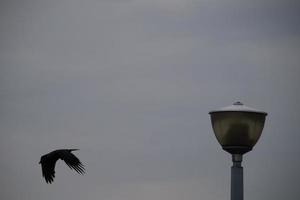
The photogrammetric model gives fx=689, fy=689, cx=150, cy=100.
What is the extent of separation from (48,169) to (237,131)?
10.3 metres

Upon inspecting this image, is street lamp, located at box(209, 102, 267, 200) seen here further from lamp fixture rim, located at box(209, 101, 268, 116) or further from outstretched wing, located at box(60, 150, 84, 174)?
outstretched wing, located at box(60, 150, 84, 174)

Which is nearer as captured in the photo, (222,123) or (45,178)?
(222,123)

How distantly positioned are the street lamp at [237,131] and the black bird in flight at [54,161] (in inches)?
313

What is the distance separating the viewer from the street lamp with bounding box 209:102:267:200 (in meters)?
8.17

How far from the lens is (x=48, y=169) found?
17.8m

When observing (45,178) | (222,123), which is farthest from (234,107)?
(45,178)

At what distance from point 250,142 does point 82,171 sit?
8.12m

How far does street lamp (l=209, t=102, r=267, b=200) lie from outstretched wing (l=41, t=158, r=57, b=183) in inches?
390

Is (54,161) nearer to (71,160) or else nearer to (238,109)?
(71,160)

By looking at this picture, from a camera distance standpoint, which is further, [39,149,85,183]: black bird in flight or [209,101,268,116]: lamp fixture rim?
[39,149,85,183]: black bird in flight

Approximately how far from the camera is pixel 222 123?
27.1 ft

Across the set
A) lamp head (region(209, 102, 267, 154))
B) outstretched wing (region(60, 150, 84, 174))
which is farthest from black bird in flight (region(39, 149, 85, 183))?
lamp head (region(209, 102, 267, 154))

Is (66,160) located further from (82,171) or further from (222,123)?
(222,123)

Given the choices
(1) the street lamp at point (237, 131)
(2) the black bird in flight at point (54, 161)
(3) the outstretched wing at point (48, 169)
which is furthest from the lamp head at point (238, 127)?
(3) the outstretched wing at point (48, 169)
